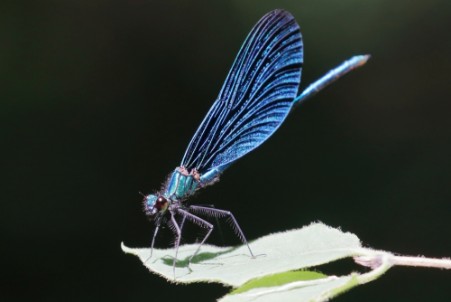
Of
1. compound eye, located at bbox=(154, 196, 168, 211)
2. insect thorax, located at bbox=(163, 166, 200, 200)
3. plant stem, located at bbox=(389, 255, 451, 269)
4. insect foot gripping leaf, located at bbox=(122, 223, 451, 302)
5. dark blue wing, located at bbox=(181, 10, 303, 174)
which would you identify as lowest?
plant stem, located at bbox=(389, 255, 451, 269)

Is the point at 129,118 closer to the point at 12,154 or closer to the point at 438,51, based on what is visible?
the point at 12,154

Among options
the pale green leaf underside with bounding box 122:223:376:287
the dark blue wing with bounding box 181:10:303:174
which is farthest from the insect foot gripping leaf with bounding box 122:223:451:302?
the dark blue wing with bounding box 181:10:303:174

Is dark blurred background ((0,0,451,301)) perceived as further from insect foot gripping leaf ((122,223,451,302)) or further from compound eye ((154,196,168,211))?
insect foot gripping leaf ((122,223,451,302))

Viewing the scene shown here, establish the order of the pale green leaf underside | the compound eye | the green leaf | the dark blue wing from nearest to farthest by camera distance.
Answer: the green leaf < the pale green leaf underside < the dark blue wing < the compound eye

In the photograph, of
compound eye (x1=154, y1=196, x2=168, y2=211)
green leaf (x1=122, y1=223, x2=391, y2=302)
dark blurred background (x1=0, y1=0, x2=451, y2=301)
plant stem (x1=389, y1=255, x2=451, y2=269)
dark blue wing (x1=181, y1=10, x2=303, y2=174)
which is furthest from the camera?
dark blurred background (x1=0, y1=0, x2=451, y2=301)

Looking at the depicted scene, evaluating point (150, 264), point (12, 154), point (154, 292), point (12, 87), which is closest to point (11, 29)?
point (12, 87)

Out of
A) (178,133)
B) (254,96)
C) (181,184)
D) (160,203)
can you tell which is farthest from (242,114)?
(178,133)

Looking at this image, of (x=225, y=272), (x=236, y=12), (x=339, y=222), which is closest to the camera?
(x=225, y=272)

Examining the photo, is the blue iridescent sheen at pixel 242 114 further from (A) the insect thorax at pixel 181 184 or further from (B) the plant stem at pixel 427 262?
(B) the plant stem at pixel 427 262
